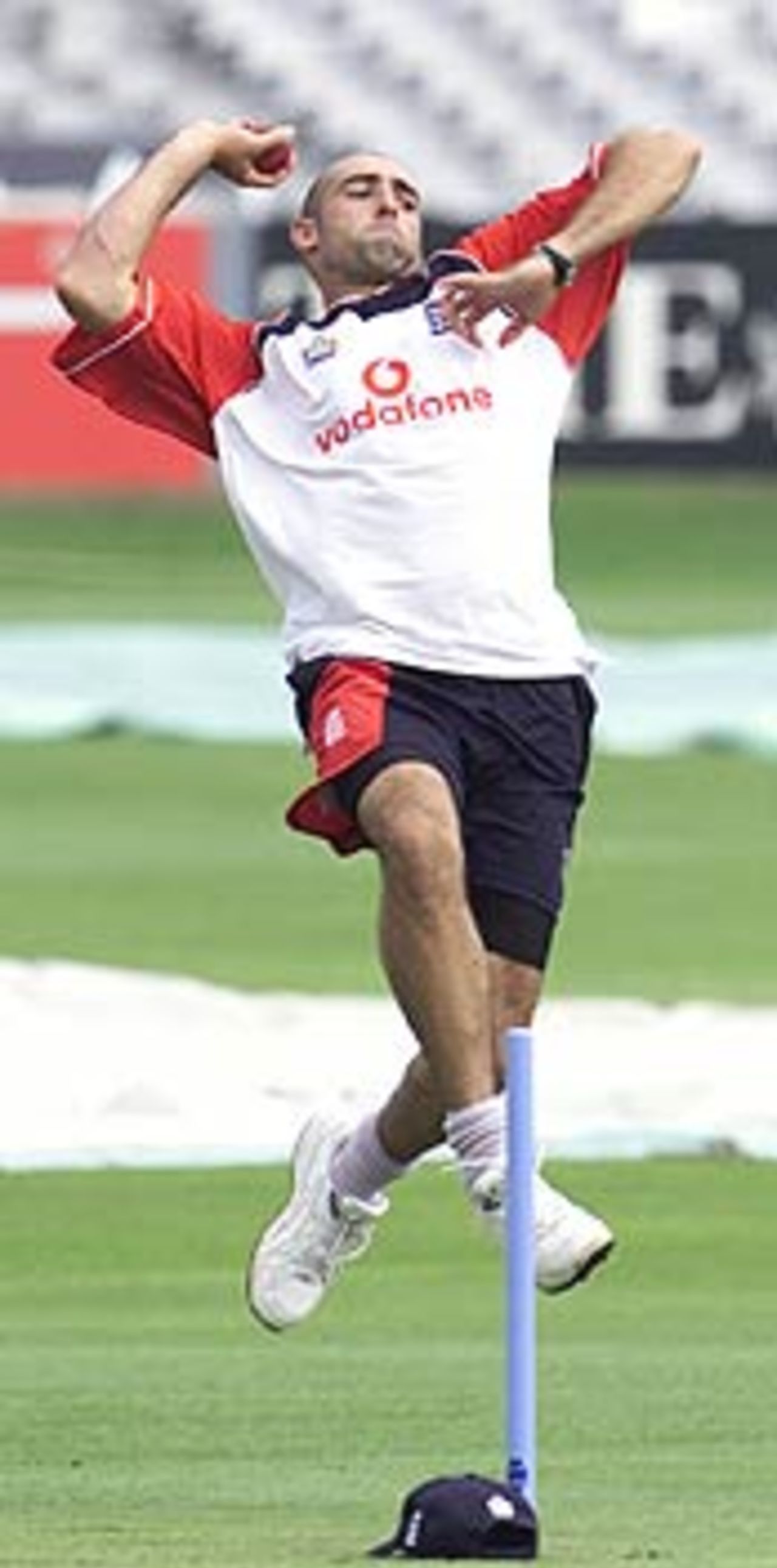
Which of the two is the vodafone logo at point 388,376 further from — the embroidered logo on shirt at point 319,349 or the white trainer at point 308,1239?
the white trainer at point 308,1239

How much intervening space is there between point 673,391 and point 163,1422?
27.3 m

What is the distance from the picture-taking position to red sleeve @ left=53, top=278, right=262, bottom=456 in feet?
33.8

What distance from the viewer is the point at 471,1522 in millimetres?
8352

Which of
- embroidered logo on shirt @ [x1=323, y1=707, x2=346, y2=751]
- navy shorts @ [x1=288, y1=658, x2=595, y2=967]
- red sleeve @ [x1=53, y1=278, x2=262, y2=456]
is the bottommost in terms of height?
navy shorts @ [x1=288, y1=658, x2=595, y2=967]

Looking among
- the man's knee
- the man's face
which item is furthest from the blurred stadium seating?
the man's knee

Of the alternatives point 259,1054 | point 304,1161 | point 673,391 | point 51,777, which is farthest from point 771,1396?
point 673,391

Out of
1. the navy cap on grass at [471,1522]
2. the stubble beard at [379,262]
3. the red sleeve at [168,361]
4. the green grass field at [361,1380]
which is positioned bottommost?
the green grass field at [361,1380]

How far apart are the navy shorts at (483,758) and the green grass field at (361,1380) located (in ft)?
2.80

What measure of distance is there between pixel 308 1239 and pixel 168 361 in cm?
148

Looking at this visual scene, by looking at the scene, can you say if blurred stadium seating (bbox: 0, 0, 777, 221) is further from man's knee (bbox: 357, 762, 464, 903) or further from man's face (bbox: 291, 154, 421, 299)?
man's knee (bbox: 357, 762, 464, 903)

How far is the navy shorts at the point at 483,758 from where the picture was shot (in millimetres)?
9875

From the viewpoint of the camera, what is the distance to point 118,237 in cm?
1023

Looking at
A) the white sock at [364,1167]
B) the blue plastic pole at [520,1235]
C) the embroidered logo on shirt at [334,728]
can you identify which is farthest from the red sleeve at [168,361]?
the blue plastic pole at [520,1235]

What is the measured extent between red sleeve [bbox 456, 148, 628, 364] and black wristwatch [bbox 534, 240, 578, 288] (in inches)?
3.2
